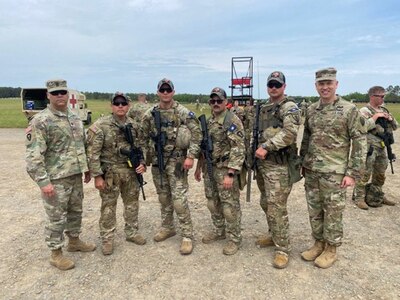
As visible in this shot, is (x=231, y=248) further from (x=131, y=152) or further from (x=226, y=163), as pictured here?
(x=131, y=152)

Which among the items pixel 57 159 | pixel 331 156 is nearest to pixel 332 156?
pixel 331 156

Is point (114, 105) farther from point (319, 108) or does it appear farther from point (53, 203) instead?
point (319, 108)

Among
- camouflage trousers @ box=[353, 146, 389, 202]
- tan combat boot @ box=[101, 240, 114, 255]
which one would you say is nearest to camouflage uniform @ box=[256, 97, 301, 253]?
tan combat boot @ box=[101, 240, 114, 255]

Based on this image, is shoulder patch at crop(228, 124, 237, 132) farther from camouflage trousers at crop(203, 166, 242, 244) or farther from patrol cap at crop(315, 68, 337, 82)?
patrol cap at crop(315, 68, 337, 82)

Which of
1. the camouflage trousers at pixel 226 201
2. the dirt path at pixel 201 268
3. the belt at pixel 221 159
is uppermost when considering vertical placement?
the belt at pixel 221 159

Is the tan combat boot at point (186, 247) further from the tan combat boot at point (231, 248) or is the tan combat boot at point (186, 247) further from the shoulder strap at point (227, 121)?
the shoulder strap at point (227, 121)

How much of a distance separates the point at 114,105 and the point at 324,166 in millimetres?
2967

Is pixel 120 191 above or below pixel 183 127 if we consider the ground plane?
below

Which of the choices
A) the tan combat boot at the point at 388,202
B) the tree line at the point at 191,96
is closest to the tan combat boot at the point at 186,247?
the tan combat boot at the point at 388,202

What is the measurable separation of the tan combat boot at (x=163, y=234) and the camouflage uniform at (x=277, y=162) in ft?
5.54

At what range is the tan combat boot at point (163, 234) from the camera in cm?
498

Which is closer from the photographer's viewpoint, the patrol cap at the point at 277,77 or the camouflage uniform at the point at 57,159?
the camouflage uniform at the point at 57,159

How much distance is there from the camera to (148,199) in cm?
699

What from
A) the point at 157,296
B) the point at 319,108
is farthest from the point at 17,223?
the point at 319,108
